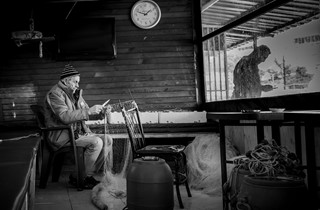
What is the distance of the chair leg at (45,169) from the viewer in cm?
430

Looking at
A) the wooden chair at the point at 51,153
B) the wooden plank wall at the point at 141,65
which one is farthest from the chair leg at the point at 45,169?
the wooden plank wall at the point at 141,65

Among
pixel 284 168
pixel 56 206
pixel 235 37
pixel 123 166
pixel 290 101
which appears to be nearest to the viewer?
pixel 284 168

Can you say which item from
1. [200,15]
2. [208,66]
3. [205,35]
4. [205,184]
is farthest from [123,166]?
[200,15]

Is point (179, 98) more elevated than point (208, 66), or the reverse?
point (208, 66)

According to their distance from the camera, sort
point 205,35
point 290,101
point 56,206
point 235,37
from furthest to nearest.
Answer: point 205,35, point 235,37, point 56,206, point 290,101

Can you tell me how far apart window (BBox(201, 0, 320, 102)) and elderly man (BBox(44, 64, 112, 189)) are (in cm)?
196

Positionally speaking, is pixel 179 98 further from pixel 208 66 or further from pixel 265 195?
pixel 265 195

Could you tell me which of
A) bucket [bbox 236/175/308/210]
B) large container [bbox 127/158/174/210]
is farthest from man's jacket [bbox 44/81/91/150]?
bucket [bbox 236/175/308/210]

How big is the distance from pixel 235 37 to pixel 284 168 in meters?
2.57

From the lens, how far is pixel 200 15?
18.7 feet

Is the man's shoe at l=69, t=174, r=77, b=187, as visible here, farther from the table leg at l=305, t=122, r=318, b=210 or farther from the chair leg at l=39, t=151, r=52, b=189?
the table leg at l=305, t=122, r=318, b=210

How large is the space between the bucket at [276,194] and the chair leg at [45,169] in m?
2.96

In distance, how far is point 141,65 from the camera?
5.75 m

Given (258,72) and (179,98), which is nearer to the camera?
(258,72)
